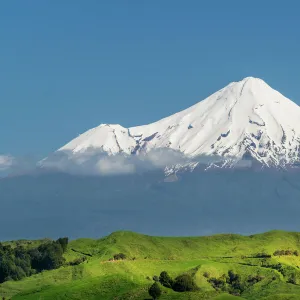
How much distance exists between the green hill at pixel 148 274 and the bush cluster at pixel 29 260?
13.1 ft

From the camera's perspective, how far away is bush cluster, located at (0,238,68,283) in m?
175

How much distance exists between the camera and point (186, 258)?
19400 centimetres

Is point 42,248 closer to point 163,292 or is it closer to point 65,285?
point 65,285

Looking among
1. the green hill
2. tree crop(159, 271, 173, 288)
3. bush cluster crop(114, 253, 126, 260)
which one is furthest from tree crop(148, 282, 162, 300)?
bush cluster crop(114, 253, 126, 260)

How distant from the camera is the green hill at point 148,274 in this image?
139 m

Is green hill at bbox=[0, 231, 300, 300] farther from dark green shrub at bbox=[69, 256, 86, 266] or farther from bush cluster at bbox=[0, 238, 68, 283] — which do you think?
bush cluster at bbox=[0, 238, 68, 283]

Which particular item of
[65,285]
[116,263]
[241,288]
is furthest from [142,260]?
[65,285]

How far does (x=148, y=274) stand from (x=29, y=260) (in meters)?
30.7

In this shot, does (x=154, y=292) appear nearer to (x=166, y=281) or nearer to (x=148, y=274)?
(x=166, y=281)

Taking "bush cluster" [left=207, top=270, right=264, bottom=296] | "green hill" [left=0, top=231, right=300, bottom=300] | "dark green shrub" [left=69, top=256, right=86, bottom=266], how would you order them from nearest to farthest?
"green hill" [left=0, top=231, right=300, bottom=300] → "bush cluster" [left=207, top=270, right=264, bottom=296] → "dark green shrub" [left=69, top=256, right=86, bottom=266]

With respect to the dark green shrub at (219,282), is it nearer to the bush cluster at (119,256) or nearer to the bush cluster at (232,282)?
the bush cluster at (232,282)

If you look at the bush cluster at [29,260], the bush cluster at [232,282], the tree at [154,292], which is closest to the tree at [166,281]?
the tree at [154,292]

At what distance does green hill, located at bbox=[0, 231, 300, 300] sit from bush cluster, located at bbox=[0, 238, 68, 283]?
3.99m

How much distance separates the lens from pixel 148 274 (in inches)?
6555
